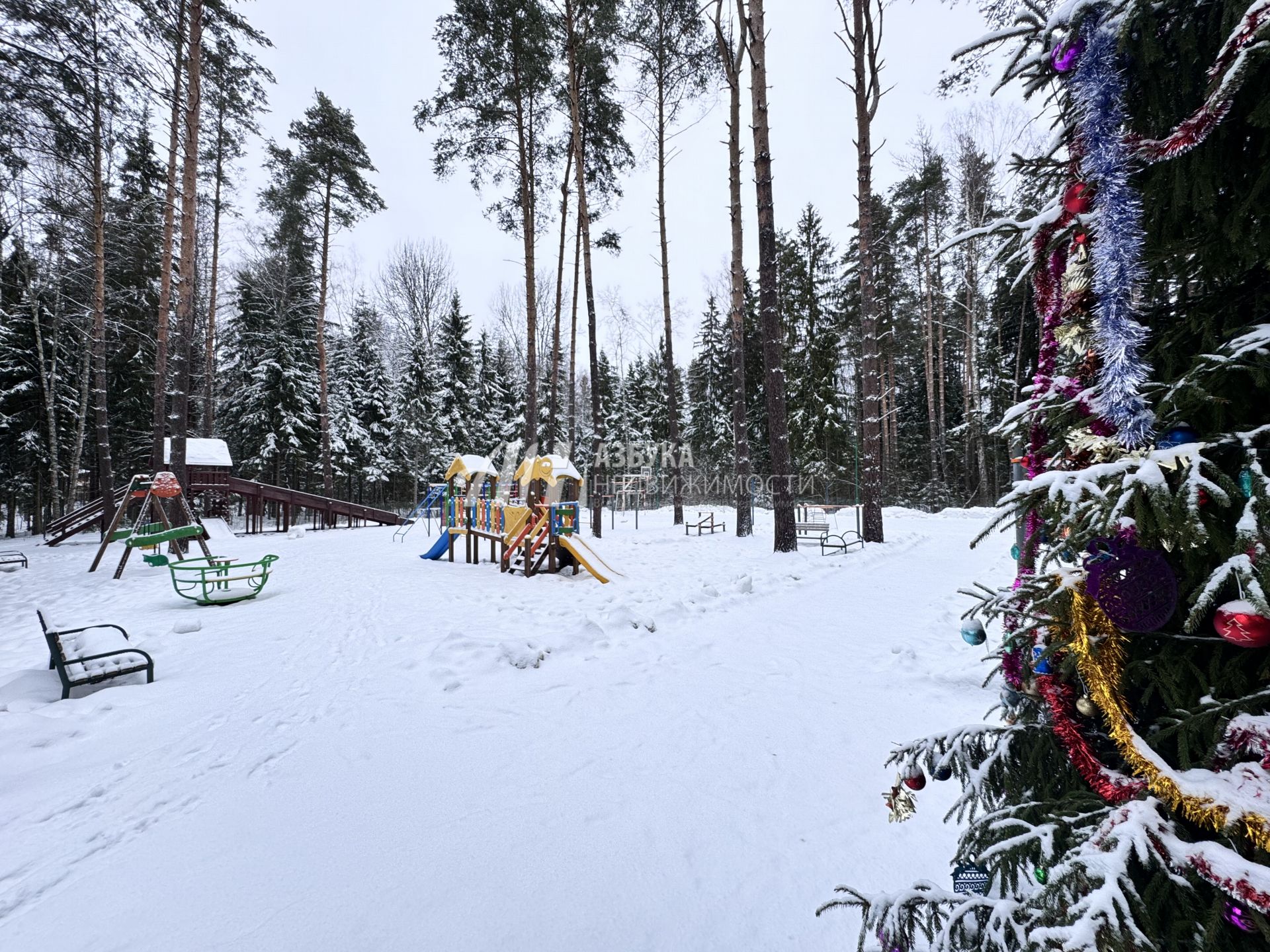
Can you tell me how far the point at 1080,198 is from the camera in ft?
3.58

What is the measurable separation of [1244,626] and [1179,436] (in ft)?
1.19

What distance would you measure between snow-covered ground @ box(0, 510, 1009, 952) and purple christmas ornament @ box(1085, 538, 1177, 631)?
1543 millimetres

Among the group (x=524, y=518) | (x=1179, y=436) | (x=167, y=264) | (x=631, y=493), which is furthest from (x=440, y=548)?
(x=631, y=493)

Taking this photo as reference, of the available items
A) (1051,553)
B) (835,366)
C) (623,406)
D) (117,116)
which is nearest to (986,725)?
(1051,553)

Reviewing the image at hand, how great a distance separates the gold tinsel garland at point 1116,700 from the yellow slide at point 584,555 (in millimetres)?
6941

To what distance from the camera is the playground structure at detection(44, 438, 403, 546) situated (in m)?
14.6

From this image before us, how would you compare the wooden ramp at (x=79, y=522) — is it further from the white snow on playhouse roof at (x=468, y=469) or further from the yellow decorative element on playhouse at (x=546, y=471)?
the yellow decorative element on playhouse at (x=546, y=471)

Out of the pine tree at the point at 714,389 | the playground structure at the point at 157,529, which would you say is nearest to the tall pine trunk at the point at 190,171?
the playground structure at the point at 157,529

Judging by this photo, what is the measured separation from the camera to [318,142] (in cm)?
1744

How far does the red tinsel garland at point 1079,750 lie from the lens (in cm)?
94

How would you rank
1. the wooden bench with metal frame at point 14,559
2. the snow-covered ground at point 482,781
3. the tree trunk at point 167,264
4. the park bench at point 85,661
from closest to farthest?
1. the snow-covered ground at point 482,781
2. the park bench at point 85,661
3. the wooden bench with metal frame at point 14,559
4. the tree trunk at point 167,264

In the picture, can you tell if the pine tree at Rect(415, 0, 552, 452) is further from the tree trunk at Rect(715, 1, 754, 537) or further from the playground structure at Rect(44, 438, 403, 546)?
the playground structure at Rect(44, 438, 403, 546)

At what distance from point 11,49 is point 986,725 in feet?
32.7

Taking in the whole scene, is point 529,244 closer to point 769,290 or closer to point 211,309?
point 769,290
